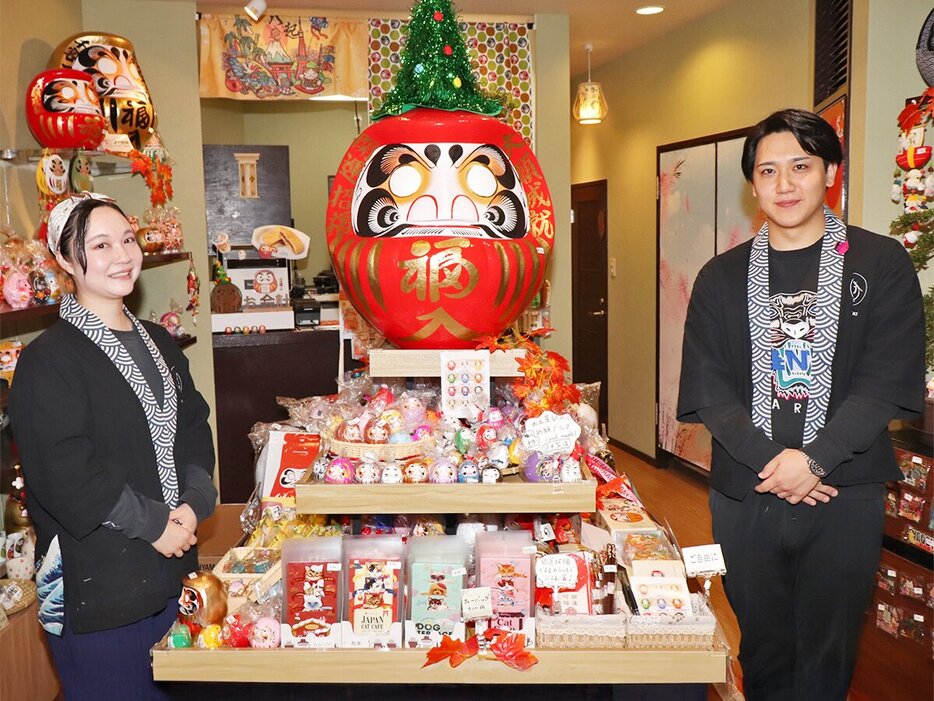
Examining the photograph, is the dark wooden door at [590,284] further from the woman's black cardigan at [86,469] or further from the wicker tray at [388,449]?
the woman's black cardigan at [86,469]

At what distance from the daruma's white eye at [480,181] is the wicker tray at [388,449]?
1.95ft

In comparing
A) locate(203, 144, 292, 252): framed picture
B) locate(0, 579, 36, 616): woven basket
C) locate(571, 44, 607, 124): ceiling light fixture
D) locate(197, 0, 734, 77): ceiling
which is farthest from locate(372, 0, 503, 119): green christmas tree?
locate(571, 44, 607, 124): ceiling light fixture

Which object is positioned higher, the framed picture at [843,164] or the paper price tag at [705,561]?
the framed picture at [843,164]

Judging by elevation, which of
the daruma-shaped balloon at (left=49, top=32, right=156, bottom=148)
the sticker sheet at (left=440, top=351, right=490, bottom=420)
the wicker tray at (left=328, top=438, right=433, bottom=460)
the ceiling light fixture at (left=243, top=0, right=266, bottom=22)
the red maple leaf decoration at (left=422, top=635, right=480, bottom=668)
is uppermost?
the ceiling light fixture at (left=243, top=0, right=266, bottom=22)

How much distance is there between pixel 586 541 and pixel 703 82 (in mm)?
3750

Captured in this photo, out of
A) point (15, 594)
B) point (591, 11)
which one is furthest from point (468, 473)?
point (591, 11)

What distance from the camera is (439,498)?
1.73 m

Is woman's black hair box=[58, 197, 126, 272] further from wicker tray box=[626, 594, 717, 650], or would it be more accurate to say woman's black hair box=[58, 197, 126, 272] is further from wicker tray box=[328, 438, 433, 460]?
wicker tray box=[626, 594, 717, 650]

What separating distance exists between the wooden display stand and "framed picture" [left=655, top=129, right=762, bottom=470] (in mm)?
3128

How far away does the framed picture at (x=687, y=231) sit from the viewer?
4.75m

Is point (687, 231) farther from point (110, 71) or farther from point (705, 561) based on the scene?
point (705, 561)

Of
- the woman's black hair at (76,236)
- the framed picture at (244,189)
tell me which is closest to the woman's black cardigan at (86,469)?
the woman's black hair at (76,236)

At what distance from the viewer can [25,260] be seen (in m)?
2.70

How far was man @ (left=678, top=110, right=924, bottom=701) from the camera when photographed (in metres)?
1.81
